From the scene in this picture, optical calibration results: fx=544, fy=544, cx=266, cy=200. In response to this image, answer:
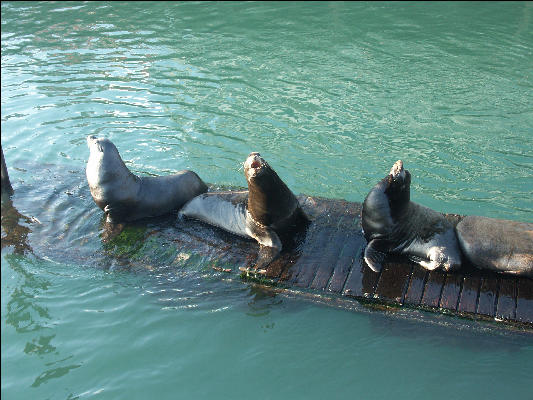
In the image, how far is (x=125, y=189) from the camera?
7469 mm

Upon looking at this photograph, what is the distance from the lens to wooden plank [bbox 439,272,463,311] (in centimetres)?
579

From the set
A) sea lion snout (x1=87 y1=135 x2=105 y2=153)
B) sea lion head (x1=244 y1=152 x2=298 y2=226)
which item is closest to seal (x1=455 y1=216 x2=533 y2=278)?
sea lion head (x1=244 y1=152 x2=298 y2=226)

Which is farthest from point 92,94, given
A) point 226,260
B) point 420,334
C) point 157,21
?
point 420,334

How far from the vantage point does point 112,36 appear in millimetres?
16766

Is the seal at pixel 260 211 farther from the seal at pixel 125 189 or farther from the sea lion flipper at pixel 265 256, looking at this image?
the seal at pixel 125 189

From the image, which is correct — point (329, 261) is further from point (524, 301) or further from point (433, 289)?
point (524, 301)

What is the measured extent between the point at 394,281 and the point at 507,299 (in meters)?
1.18

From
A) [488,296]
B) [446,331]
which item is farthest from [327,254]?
[488,296]

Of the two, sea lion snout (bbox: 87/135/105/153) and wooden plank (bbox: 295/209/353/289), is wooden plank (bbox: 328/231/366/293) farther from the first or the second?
sea lion snout (bbox: 87/135/105/153)

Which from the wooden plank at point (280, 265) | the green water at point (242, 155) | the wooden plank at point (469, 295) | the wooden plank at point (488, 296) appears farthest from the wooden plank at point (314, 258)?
the wooden plank at point (488, 296)

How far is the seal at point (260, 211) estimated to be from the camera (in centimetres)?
659

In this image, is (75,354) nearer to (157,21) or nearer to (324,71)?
(324,71)

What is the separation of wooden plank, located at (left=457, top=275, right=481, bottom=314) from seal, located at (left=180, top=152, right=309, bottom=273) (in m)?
2.13

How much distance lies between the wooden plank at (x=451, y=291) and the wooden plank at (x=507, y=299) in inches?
16.3
